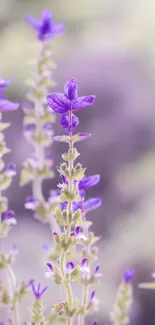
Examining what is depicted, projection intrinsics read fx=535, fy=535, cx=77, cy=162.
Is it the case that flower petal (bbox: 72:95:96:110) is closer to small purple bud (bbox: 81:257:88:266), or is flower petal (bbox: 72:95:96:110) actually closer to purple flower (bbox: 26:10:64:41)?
small purple bud (bbox: 81:257:88:266)

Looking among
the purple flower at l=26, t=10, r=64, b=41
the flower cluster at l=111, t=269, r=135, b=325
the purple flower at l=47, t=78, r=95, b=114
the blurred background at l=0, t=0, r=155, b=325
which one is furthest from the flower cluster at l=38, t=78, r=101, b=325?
the blurred background at l=0, t=0, r=155, b=325

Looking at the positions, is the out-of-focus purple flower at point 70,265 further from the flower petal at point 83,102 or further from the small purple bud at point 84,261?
the flower petal at point 83,102

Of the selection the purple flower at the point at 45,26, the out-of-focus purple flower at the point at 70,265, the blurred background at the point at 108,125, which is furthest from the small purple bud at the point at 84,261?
→ the blurred background at the point at 108,125

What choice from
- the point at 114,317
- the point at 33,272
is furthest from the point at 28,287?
the point at 33,272

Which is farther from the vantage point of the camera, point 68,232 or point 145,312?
point 145,312

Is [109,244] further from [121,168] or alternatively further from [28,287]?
[28,287]

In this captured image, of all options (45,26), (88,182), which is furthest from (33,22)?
(88,182)
